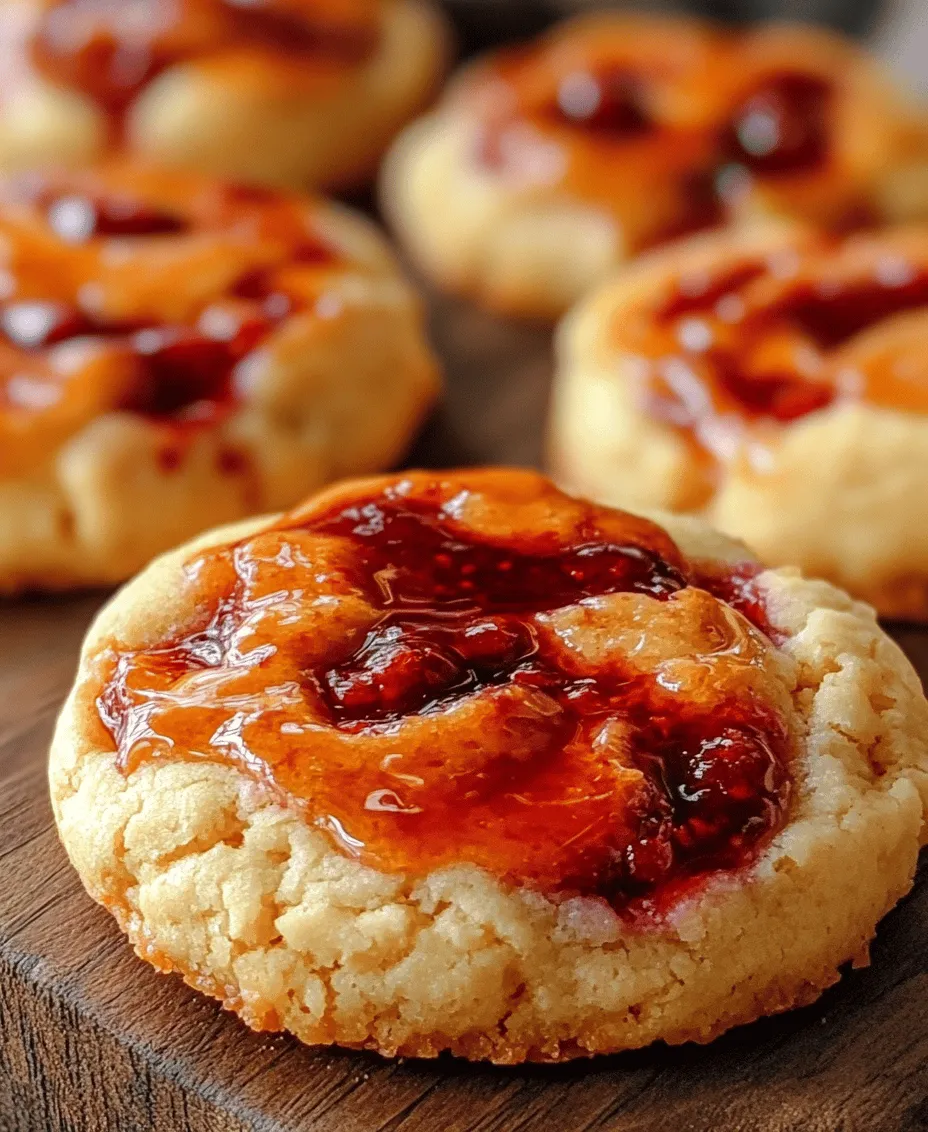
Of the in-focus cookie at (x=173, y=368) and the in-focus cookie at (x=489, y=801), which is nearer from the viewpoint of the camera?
the in-focus cookie at (x=489, y=801)

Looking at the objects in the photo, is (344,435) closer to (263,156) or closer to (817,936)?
(263,156)

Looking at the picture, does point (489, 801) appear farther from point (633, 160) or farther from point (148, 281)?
point (633, 160)

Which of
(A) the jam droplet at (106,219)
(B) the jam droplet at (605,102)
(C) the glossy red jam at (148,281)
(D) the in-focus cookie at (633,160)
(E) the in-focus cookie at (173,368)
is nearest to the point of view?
(E) the in-focus cookie at (173,368)

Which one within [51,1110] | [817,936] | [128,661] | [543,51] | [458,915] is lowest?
[51,1110]

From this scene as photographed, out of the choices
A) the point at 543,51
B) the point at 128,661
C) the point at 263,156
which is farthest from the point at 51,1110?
the point at 543,51

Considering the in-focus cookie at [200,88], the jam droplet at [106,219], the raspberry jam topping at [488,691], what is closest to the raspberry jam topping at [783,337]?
the raspberry jam topping at [488,691]

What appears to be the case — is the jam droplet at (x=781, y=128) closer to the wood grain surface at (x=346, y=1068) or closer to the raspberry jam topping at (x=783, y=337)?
the raspberry jam topping at (x=783, y=337)
